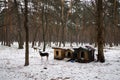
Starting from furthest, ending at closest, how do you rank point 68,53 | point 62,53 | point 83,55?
point 68,53
point 62,53
point 83,55

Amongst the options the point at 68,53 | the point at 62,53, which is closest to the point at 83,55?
the point at 68,53

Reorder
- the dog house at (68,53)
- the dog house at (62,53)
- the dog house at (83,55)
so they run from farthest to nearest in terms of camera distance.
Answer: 1. the dog house at (68,53)
2. the dog house at (62,53)
3. the dog house at (83,55)

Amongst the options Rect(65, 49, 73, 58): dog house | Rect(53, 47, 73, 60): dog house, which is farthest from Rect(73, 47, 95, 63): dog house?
Rect(65, 49, 73, 58): dog house

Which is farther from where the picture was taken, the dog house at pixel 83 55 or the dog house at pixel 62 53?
the dog house at pixel 62 53

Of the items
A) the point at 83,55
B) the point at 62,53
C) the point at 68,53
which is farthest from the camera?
the point at 68,53

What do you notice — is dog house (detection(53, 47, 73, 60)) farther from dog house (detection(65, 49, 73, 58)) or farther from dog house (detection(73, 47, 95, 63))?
dog house (detection(73, 47, 95, 63))

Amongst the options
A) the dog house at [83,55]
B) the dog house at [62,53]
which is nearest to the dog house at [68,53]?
the dog house at [62,53]

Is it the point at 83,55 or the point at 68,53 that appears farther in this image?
the point at 68,53

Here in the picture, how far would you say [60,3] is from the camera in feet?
129

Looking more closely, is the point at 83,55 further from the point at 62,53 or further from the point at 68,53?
the point at 62,53

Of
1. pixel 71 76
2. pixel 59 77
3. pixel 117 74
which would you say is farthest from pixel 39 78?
pixel 117 74

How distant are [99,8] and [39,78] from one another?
30.4 ft

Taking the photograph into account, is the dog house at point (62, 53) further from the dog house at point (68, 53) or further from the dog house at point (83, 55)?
the dog house at point (83, 55)

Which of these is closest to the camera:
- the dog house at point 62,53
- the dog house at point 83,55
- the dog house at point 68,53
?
the dog house at point 83,55
